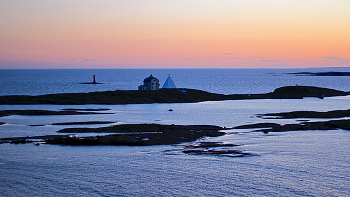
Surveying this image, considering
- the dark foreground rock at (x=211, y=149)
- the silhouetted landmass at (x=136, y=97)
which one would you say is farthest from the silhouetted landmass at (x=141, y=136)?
the silhouetted landmass at (x=136, y=97)

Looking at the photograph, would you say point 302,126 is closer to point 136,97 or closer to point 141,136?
point 141,136

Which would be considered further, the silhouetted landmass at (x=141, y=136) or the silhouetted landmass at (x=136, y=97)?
the silhouetted landmass at (x=136, y=97)

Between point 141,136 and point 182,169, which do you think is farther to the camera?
point 141,136

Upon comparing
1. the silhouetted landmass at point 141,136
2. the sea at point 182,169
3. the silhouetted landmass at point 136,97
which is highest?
the silhouetted landmass at point 136,97

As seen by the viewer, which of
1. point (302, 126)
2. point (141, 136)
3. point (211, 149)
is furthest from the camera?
point (302, 126)

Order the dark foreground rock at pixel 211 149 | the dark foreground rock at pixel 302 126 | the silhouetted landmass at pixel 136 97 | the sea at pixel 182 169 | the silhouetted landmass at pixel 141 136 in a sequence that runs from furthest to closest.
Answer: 1. the silhouetted landmass at pixel 136 97
2. the dark foreground rock at pixel 302 126
3. the silhouetted landmass at pixel 141 136
4. the dark foreground rock at pixel 211 149
5. the sea at pixel 182 169

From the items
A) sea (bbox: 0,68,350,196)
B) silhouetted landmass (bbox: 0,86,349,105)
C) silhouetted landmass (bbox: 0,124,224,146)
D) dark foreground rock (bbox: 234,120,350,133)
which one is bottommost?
sea (bbox: 0,68,350,196)

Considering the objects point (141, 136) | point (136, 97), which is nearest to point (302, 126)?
point (141, 136)

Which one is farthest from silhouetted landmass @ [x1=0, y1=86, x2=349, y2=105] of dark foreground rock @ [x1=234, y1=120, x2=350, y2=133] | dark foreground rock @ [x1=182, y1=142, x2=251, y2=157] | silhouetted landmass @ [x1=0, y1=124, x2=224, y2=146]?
dark foreground rock @ [x1=182, y1=142, x2=251, y2=157]

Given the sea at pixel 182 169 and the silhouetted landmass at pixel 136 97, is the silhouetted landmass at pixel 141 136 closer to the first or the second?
the sea at pixel 182 169

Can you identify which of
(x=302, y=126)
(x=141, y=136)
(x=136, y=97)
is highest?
(x=136, y=97)

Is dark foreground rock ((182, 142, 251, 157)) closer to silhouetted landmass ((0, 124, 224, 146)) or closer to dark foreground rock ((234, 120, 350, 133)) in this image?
silhouetted landmass ((0, 124, 224, 146))

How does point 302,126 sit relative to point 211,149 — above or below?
above

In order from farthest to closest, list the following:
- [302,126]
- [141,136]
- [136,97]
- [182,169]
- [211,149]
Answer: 1. [136,97]
2. [302,126]
3. [141,136]
4. [211,149]
5. [182,169]
